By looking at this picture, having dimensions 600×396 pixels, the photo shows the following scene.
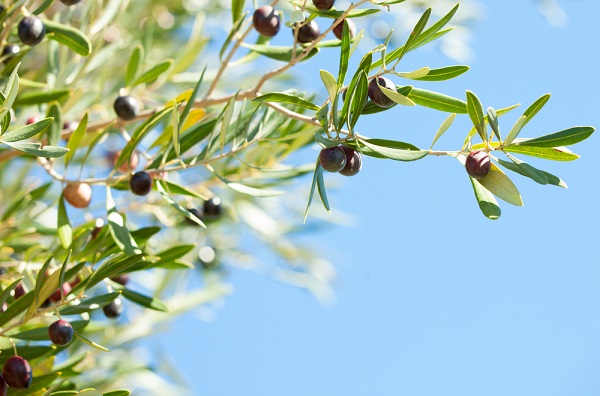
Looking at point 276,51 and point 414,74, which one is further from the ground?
point 414,74

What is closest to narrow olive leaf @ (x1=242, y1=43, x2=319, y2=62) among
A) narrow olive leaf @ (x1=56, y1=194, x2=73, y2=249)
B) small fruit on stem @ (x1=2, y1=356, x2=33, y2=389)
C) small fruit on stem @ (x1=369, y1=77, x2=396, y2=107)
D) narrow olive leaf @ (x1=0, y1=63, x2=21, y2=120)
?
small fruit on stem @ (x1=369, y1=77, x2=396, y2=107)

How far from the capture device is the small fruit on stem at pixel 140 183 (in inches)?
60.1

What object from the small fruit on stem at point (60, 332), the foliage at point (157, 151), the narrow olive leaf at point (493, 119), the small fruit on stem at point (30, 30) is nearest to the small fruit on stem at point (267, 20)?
the foliage at point (157, 151)

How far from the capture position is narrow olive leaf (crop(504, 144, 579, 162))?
1.25 metres

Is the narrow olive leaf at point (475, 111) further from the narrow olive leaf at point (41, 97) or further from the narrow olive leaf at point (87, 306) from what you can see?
the narrow olive leaf at point (41, 97)

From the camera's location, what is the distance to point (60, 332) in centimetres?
138

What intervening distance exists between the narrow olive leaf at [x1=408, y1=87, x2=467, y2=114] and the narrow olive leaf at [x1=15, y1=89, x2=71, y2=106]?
771 mm

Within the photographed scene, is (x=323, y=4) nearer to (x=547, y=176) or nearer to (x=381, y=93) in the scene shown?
(x=381, y=93)

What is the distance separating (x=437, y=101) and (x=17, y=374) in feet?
2.65

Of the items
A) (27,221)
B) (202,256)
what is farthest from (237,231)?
(27,221)

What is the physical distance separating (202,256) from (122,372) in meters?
0.46

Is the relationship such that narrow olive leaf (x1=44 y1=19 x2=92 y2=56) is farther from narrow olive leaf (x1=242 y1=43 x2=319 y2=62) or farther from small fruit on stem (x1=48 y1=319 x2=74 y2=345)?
small fruit on stem (x1=48 y1=319 x2=74 y2=345)

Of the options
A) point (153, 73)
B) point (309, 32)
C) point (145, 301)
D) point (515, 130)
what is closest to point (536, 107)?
point (515, 130)

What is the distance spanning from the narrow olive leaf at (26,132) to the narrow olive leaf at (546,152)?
0.66 m
